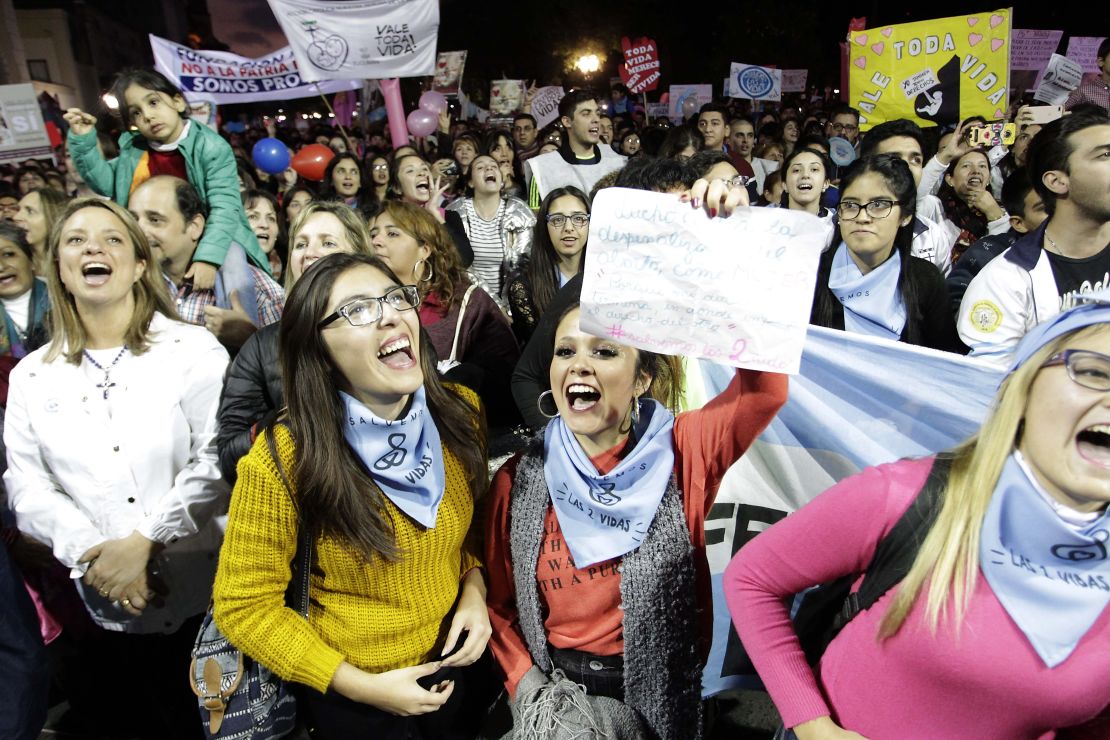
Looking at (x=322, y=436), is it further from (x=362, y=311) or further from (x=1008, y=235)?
(x=1008, y=235)

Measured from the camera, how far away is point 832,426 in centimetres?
219

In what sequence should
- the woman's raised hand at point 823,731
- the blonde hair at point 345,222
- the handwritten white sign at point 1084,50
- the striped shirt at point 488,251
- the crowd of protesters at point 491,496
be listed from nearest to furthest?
the crowd of protesters at point 491,496
the woman's raised hand at point 823,731
the blonde hair at point 345,222
the striped shirt at point 488,251
the handwritten white sign at point 1084,50

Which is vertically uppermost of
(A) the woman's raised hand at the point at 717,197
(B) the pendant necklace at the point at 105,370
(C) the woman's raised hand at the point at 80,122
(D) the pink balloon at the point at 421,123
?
(D) the pink balloon at the point at 421,123

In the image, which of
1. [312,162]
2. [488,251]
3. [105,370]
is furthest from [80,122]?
[312,162]

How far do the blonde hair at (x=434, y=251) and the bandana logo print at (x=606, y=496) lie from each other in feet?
5.89

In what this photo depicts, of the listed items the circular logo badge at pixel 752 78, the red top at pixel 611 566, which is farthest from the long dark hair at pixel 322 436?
the circular logo badge at pixel 752 78

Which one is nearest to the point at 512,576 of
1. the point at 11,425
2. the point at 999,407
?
the point at 999,407

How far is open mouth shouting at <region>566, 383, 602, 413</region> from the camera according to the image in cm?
196

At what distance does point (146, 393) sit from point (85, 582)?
2.32 ft

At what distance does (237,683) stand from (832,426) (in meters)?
1.91

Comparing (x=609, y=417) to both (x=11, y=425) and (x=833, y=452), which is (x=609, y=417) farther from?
(x=11, y=425)

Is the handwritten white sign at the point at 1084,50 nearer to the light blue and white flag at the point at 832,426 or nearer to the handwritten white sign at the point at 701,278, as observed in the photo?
the light blue and white flag at the point at 832,426

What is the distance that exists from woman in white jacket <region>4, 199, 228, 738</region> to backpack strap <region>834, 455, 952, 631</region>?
2.13 metres

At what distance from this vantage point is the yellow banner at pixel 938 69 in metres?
5.46
